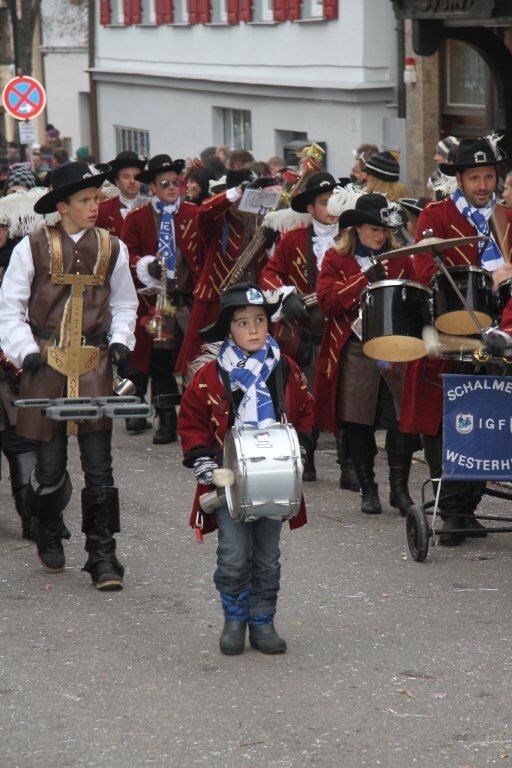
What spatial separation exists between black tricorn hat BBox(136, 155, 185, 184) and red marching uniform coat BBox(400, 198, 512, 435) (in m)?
3.58

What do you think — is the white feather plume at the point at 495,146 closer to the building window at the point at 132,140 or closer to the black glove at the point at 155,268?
the black glove at the point at 155,268

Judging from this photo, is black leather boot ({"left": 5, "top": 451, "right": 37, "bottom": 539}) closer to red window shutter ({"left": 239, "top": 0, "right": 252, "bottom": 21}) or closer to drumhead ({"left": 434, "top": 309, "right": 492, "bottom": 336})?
drumhead ({"left": 434, "top": 309, "right": 492, "bottom": 336})

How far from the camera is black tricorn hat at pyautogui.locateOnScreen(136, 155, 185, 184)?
11320 mm

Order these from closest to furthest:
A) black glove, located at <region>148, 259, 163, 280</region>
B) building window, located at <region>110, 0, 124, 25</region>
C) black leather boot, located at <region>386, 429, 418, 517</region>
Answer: black leather boot, located at <region>386, 429, 418, 517</region> → black glove, located at <region>148, 259, 163, 280</region> → building window, located at <region>110, 0, 124, 25</region>

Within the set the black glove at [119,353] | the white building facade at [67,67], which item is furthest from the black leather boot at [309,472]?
the white building facade at [67,67]

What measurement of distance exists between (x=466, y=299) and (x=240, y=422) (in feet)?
5.11

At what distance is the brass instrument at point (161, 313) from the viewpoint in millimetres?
11500

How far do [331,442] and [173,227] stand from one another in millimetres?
1886

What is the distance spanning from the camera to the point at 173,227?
11414 mm

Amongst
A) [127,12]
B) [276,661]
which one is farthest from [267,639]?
[127,12]

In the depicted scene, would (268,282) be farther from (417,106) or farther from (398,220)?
(417,106)

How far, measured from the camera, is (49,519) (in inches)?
302

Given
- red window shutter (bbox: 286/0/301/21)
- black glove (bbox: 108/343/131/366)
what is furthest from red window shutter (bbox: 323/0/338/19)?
black glove (bbox: 108/343/131/366)

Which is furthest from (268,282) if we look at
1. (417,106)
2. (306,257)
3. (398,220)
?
(417,106)
